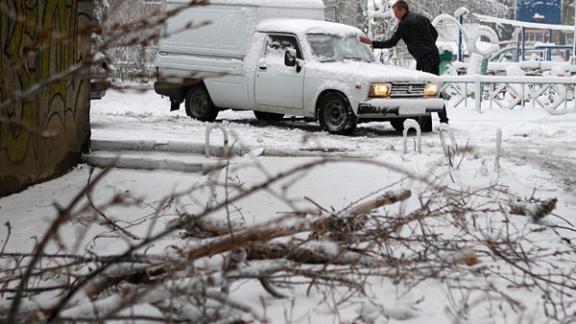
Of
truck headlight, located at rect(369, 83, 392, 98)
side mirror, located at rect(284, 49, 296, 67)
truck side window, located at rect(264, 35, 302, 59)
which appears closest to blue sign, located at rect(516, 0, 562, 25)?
truck side window, located at rect(264, 35, 302, 59)

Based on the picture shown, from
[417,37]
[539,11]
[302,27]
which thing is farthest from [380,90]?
[539,11]

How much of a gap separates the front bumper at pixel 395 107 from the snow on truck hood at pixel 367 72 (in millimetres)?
307

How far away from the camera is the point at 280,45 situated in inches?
571

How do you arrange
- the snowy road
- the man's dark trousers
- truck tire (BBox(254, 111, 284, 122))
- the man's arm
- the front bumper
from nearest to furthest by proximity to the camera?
1. the snowy road
2. the front bumper
3. the man's arm
4. the man's dark trousers
5. truck tire (BBox(254, 111, 284, 122))

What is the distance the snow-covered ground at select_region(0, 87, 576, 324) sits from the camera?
15.7ft

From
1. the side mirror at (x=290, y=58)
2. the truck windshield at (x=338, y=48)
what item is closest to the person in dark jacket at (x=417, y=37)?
the truck windshield at (x=338, y=48)

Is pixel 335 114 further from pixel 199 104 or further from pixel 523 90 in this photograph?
pixel 523 90

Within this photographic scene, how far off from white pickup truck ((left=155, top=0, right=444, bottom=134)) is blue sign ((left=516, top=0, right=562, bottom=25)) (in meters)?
23.3

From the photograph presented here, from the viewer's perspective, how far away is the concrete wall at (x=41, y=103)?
849 centimetres

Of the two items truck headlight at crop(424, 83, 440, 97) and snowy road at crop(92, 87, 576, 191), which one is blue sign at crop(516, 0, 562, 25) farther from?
truck headlight at crop(424, 83, 440, 97)

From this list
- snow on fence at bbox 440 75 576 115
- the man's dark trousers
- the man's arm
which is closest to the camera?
the man's arm

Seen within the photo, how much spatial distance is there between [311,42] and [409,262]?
9506mm

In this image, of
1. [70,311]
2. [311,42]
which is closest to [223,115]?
[311,42]

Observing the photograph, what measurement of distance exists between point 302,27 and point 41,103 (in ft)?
19.5
